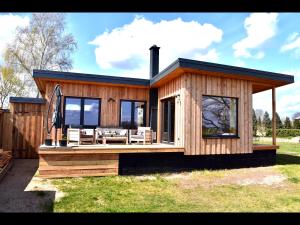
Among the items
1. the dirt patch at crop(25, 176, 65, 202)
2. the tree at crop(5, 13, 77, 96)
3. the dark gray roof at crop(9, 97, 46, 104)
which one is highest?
the tree at crop(5, 13, 77, 96)

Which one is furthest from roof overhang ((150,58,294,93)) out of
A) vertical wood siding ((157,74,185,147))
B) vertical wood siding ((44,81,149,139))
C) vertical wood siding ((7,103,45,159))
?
vertical wood siding ((7,103,45,159))

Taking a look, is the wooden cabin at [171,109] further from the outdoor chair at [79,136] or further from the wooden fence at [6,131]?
the wooden fence at [6,131]

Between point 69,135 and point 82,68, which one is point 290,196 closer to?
point 69,135

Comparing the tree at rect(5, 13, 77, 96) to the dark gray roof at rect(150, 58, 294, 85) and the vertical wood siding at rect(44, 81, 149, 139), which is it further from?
the dark gray roof at rect(150, 58, 294, 85)

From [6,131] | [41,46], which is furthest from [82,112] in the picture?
[41,46]

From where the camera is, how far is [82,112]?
9.42m

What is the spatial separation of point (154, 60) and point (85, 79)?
3.09 metres

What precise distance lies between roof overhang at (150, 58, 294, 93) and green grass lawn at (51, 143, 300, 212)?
2.99 metres

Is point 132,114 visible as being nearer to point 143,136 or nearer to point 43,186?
point 143,136

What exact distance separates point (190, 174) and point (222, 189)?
1774mm

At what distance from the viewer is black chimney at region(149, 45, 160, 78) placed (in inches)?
419

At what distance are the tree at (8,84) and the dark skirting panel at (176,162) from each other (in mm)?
17490

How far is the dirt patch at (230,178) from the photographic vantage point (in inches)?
244
